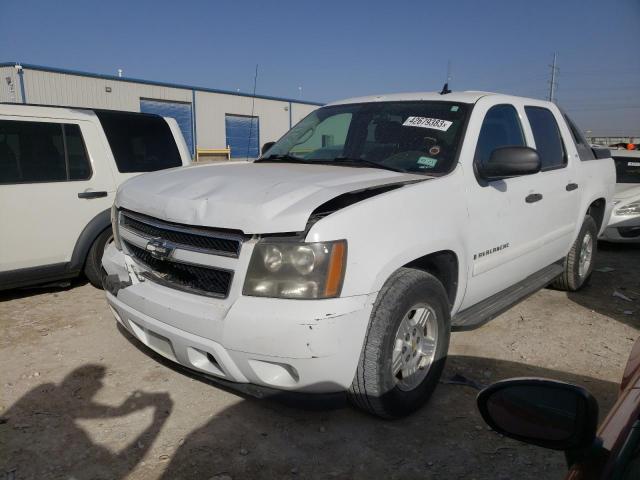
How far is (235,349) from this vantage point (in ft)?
7.30

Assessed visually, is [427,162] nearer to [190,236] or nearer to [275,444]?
[190,236]

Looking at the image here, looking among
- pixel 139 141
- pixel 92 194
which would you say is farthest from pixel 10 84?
pixel 92 194

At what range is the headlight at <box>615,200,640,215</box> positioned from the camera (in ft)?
23.6

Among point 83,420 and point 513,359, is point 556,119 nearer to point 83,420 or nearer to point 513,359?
point 513,359

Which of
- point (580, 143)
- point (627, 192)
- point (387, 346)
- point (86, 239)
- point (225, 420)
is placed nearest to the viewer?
point (387, 346)

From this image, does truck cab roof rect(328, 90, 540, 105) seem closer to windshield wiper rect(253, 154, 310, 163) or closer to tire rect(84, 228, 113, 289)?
windshield wiper rect(253, 154, 310, 163)

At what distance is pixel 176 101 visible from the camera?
26188 millimetres

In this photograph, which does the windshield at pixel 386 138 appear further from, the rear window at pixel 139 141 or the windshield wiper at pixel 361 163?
the rear window at pixel 139 141

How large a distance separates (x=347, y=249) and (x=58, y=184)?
3.38 meters

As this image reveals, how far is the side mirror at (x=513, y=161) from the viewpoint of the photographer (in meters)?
3.00

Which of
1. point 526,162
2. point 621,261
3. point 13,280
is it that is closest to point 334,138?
point 526,162

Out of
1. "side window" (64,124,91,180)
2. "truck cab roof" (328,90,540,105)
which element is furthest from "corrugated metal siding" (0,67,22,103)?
"truck cab roof" (328,90,540,105)

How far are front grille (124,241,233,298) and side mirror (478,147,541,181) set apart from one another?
183cm

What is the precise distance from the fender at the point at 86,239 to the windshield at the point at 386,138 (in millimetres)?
1827
